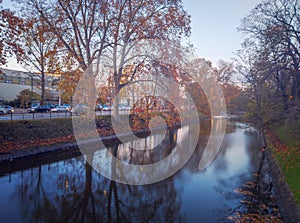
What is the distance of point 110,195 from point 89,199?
814 millimetres

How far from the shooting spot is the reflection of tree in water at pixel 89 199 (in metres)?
7.18

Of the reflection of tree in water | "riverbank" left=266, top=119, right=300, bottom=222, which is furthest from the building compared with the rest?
"riverbank" left=266, top=119, right=300, bottom=222

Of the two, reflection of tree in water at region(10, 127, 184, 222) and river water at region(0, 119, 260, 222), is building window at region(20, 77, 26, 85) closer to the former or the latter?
river water at region(0, 119, 260, 222)

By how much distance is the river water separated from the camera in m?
7.26

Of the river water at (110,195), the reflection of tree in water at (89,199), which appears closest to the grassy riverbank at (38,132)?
the river water at (110,195)

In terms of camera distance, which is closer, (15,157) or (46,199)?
(46,199)

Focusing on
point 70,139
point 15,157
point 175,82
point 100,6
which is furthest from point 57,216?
point 100,6

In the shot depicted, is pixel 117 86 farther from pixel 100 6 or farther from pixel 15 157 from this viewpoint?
pixel 15 157

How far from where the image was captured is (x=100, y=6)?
17.8 meters

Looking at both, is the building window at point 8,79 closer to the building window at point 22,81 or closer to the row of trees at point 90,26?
the building window at point 22,81

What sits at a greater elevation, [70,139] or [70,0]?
[70,0]

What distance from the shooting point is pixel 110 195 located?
29.2 feet

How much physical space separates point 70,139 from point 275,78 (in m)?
15.5

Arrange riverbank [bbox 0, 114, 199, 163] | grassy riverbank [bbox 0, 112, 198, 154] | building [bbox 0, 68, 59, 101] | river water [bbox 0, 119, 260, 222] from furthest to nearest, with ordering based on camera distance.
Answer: building [bbox 0, 68, 59, 101], grassy riverbank [bbox 0, 112, 198, 154], riverbank [bbox 0, 114, 199, 163], river water [bbox 0, 119, 260, 222]
